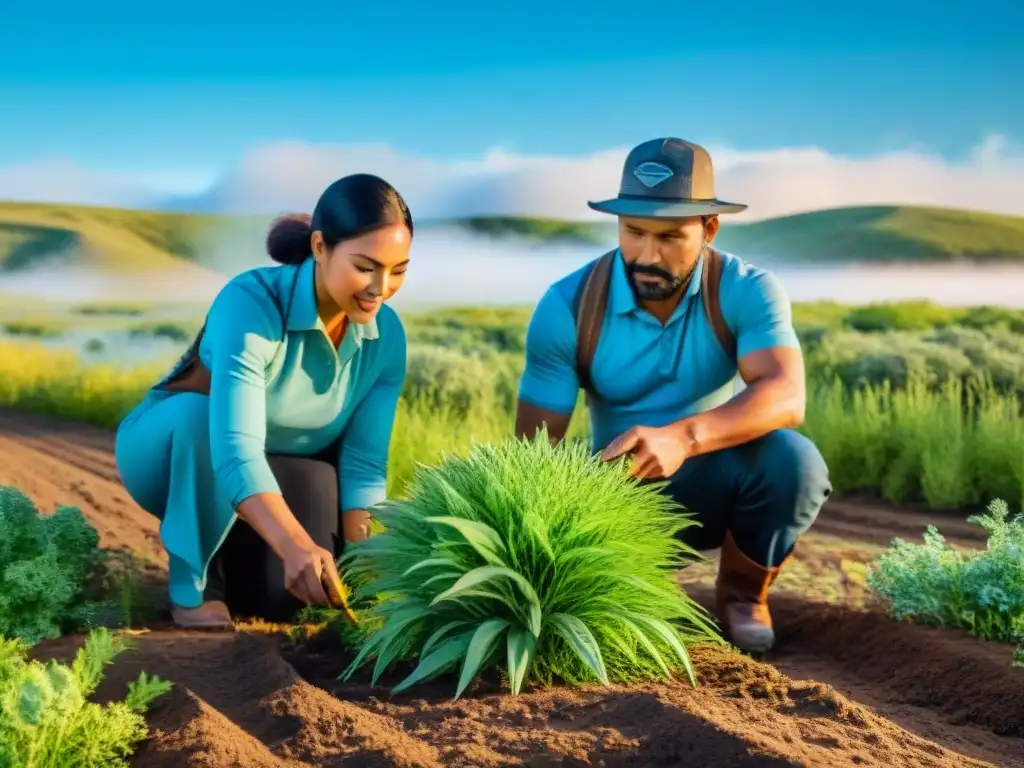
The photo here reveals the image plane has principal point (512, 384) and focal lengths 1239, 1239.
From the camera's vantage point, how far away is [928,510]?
7477mm

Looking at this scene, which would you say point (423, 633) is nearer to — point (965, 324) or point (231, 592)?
point (231, 592)

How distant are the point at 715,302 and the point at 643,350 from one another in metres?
0.30

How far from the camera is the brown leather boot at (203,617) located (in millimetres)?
4250

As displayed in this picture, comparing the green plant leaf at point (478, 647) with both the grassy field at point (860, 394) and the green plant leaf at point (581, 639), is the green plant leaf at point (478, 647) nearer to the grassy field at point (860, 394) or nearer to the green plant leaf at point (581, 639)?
the green plant leaf at point (581, 639)

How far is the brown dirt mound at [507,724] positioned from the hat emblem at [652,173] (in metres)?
1.60

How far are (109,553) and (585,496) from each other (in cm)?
269

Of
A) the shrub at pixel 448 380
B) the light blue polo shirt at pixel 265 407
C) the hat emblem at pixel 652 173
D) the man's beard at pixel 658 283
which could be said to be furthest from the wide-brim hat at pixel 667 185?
the shrub at pixel 448 380

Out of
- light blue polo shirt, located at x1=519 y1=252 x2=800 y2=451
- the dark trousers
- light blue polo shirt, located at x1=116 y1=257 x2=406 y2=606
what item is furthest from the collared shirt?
the dark trousers

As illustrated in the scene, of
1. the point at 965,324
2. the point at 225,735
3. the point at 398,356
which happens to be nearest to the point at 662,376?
the point at 398,356

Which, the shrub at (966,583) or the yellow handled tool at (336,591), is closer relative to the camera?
the yellow handled tool at (336,591)

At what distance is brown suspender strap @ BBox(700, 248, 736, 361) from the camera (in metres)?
4.34

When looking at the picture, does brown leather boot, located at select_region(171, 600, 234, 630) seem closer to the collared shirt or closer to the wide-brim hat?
the collared shirt

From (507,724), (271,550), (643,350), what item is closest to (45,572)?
(271,550)

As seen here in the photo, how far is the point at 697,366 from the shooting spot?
442 cm
